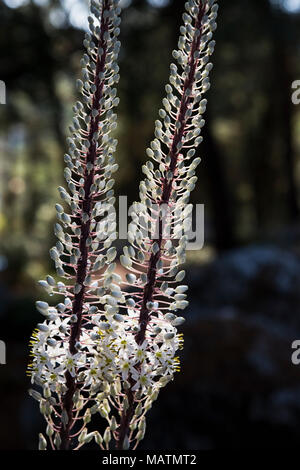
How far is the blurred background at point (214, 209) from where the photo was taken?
13.4ft

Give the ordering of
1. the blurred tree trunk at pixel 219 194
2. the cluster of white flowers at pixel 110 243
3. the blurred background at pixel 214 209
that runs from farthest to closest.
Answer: the blurred tree trunk at pixel 219 194 < the blurred background at pixel 214 209 < the cluster of white flowers at pixel 110 243

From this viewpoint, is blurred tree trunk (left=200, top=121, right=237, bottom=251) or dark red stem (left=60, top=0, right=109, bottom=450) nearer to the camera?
dark red stem (left=60, top=0, right=109, bottom=450)

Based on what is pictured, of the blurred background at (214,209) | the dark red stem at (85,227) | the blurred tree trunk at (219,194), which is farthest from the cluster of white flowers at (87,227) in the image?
the blurred tree trunk at (219,194)

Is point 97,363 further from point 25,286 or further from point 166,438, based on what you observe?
point 25,286

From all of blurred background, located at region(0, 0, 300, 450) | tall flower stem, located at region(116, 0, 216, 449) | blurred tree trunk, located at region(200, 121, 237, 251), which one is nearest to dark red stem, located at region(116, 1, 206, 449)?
tall flower stem, located at region(116, 0, 216, 449)

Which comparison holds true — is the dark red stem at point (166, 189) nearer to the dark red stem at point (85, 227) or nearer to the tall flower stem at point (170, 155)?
the tall flower stem at point (170, 155)

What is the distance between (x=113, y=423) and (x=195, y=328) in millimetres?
3454

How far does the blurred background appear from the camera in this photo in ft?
13.4

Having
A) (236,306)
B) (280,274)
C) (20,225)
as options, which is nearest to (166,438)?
(236,306)

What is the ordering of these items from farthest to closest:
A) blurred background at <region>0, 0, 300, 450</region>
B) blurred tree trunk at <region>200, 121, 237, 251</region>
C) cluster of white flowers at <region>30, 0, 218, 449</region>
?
blurred tree trunk at <region>200, 121, 237, 251</region> < blurred background at <region>0, 0, 300, 450</region> < cluster of white flowers at <region>30, 0, 218, 449</region>

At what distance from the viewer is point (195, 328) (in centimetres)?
472

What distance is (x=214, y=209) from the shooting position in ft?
38.8

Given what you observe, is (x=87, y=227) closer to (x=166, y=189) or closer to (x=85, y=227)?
(x=85, y=227)

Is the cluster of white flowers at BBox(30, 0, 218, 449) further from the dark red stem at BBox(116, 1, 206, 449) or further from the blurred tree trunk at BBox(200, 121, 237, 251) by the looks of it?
the blurred tree trunk at BBox(200, 121, 237, 251)
